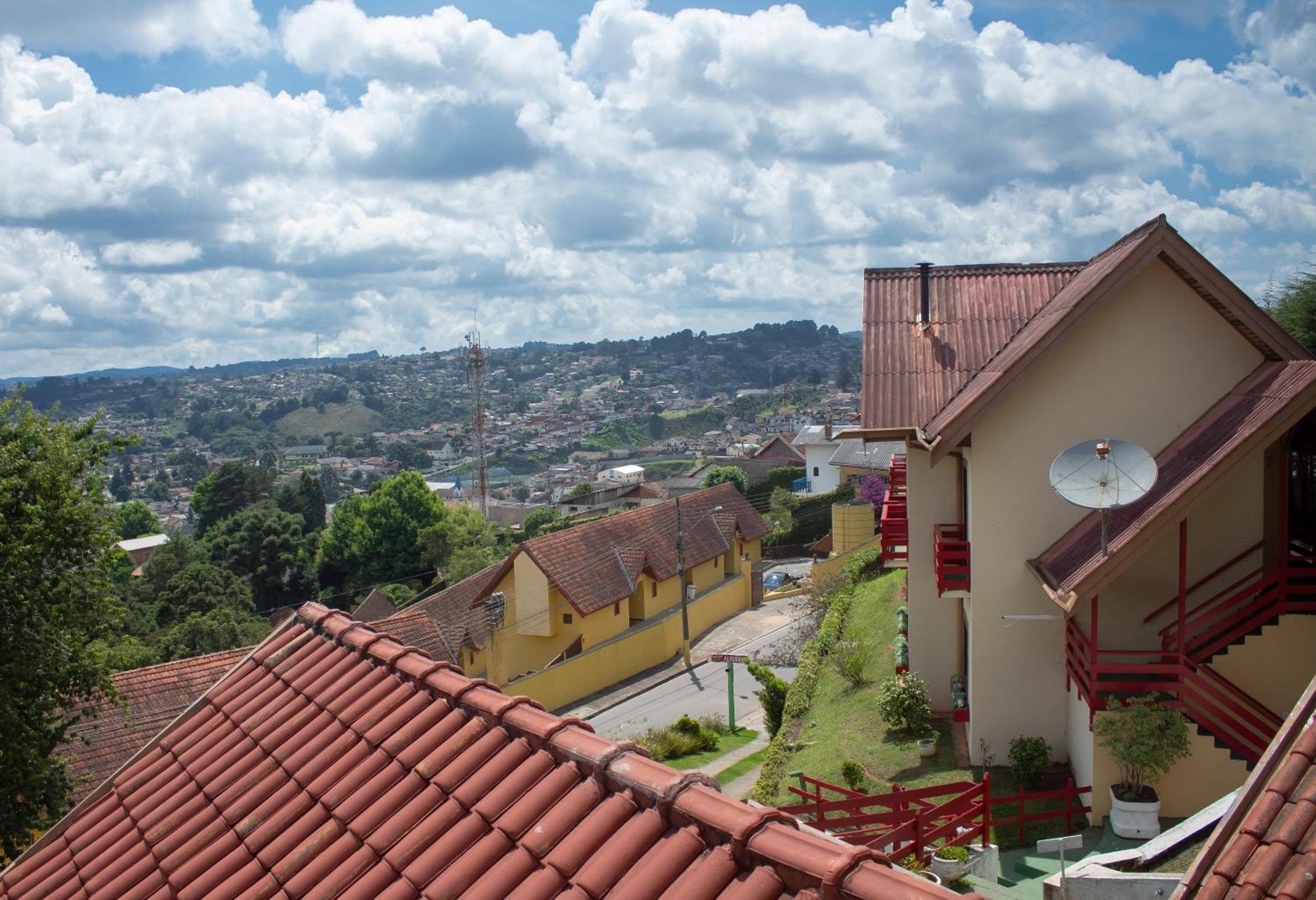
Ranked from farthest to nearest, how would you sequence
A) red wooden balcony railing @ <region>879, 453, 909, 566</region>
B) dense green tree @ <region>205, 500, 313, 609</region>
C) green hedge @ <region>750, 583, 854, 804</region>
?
dense green tree @ <region>205, 500, 313, 609</region>
red wooden balcony railing @ <region>879, 453, 909, 566</region>
green hedge @ <region>750, 583, 854, 804</region>

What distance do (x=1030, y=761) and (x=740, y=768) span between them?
978 cm

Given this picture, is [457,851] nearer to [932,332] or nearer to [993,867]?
[993,867]

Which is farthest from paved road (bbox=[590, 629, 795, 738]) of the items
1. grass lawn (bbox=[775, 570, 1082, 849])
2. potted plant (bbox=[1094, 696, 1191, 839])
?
potted plant (bbox=[1094, 696, 1191, 839])

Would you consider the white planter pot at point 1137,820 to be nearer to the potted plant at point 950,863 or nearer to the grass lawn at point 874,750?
the grass lawn at point 874,750

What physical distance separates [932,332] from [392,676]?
48.0ft

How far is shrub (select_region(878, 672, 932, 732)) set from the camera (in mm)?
17188

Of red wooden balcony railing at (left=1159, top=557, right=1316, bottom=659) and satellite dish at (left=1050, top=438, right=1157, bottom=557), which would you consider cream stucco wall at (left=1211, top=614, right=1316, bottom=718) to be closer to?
red wooden balcony railing at (left=1159, top=557, right=1316, bottom=659)

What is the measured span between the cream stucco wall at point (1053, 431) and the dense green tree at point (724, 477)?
6238 centimetres

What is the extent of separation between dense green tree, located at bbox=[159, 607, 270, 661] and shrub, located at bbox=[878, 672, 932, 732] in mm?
32209

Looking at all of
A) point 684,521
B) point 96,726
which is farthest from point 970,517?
point 684,521

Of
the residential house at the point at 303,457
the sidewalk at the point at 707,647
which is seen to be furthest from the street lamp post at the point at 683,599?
the residential house at the point at 303,457

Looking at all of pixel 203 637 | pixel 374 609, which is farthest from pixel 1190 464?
pixel 374 609

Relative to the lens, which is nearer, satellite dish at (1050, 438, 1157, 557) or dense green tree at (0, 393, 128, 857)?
satellite dish at (1050, 438, 1157, 557)

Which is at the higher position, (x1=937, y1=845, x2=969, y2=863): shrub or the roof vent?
the roof vent
